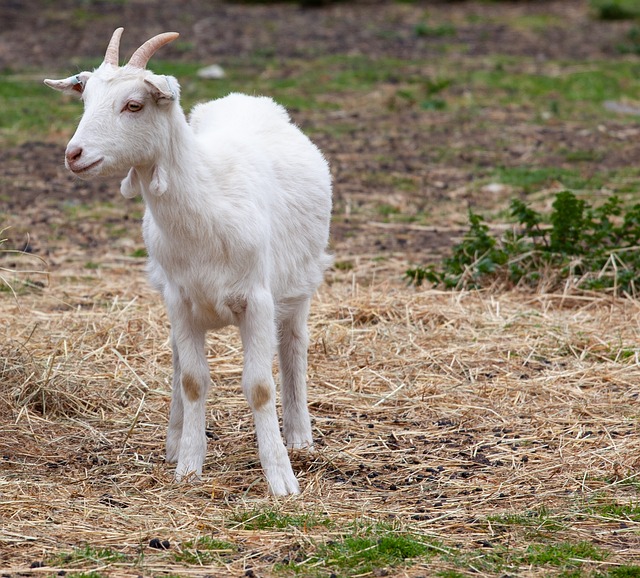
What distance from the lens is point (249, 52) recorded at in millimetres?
19250

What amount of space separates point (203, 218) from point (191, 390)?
0.92 meters

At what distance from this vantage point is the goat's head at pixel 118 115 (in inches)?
195

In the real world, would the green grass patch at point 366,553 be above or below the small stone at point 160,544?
below

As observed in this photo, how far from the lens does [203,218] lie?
5289 mm

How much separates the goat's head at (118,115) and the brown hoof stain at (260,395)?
1.23m

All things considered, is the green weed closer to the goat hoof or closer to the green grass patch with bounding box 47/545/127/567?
the goat hoof

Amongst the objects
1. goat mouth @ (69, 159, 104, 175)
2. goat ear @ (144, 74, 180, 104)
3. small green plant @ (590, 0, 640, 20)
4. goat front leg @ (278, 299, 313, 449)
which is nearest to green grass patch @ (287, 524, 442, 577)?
goat front leg @ (278, 299, 313, 449)

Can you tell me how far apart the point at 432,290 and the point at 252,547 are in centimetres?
442

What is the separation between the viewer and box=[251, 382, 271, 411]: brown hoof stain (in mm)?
5469

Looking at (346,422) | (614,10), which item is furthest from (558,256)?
(614,10)

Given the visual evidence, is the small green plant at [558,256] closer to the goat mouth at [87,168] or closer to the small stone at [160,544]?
the goat mouth at [87,168]

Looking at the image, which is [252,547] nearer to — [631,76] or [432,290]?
[432,290]

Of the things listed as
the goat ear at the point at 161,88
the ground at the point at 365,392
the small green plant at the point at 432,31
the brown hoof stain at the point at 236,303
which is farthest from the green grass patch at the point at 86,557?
the small green plant at the point at 432,31

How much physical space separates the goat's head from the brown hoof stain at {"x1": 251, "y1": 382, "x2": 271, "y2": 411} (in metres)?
1.23
